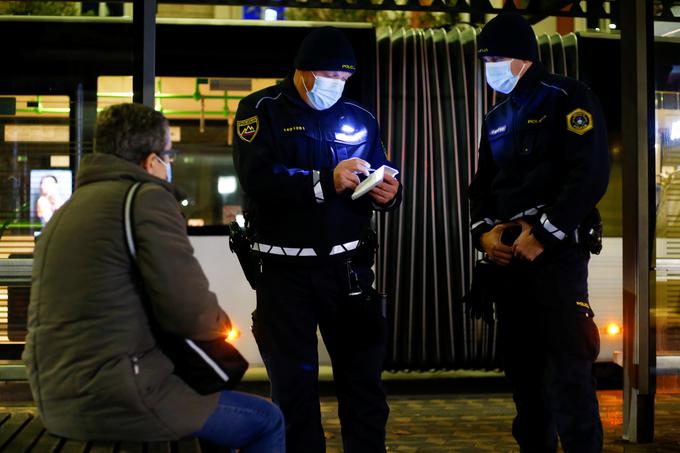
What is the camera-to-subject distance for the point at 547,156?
12.7ft

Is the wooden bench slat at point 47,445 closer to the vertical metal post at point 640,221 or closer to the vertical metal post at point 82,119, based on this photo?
the vertical metal post at point 640,221

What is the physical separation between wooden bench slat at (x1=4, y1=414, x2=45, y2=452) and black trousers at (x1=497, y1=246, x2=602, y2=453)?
1.93m

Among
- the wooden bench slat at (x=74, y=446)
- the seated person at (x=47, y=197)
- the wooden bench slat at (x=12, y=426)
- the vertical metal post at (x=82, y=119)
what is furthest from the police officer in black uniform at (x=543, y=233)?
the seated person at (x=47, y=197)

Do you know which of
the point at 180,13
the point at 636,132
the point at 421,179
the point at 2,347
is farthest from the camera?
the point at 180,13

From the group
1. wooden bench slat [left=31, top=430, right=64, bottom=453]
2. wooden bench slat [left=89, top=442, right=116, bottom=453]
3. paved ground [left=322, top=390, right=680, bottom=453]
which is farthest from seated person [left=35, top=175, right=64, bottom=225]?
wooden bench slat [left=89, top=442, right=116, bottom=453]

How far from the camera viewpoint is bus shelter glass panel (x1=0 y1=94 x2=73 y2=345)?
631cm

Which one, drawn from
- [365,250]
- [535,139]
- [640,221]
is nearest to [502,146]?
[535,139]

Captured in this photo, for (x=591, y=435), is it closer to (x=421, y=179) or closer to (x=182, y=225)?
(x=182, y=225)

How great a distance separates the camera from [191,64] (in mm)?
6633

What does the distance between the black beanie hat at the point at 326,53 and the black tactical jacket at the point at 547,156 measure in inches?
29.3

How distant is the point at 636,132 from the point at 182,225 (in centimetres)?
321

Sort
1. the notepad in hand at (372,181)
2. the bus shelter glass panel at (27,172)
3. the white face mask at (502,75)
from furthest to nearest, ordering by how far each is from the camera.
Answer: the bus shelter glass panel at (27,172)
the white face mask at (502,75)
the notepad in hand at (372,181)

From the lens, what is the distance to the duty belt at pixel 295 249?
3768mm

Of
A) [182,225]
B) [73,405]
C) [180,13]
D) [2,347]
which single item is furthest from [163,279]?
[180,13]
